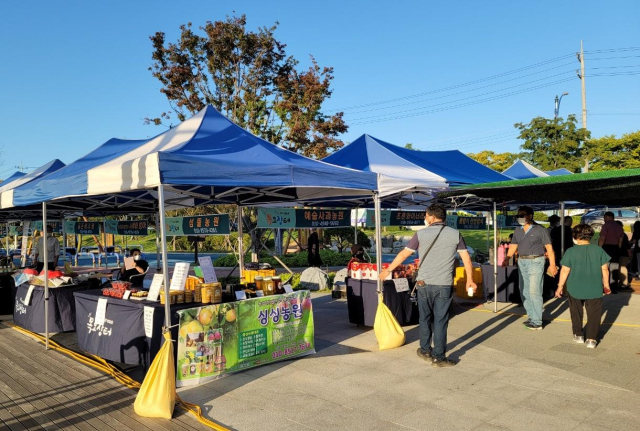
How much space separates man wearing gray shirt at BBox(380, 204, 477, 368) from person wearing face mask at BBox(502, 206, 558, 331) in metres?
2.19

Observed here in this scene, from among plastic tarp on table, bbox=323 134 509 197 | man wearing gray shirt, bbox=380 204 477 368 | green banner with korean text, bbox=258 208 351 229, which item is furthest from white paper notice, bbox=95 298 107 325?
green banner with korean text, bbox=258 208 351 229

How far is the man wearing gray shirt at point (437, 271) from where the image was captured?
217 inches

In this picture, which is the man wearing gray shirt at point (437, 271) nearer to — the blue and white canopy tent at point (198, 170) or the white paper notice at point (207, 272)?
the blue and white canopy tent at point (198, 170)

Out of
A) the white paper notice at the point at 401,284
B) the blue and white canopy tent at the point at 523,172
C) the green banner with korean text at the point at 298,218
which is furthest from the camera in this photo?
the blue and white canopy tent at the point at 523,172

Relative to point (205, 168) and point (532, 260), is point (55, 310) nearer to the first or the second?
point (205, 168)

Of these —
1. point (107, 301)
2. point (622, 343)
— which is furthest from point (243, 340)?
point (622, 343)

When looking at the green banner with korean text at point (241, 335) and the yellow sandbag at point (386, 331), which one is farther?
the yellow sandbag at point (386, 331)

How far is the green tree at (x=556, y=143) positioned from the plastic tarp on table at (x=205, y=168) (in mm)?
31005

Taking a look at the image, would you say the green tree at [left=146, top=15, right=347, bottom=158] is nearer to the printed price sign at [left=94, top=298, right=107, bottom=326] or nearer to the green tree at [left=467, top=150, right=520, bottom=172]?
the printed price sign at [left=94, top=298, right=107, bottom=326]

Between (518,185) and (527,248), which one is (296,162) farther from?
(527,248)

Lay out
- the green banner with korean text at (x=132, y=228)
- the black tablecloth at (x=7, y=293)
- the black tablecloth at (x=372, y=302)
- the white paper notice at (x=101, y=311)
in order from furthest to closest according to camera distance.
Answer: the green banner with korean text at (x=132, y=228) < the black tablecloth at (x=7, y=293) < the black tablecloth at (x=372, y=302) < the white paper notice at (x=101, y=311)

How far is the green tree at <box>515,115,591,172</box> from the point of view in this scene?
33.9m

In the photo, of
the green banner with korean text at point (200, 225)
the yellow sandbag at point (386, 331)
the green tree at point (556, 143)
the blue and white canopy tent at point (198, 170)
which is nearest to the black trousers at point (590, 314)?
the yellow sandbag at point (386, 331)

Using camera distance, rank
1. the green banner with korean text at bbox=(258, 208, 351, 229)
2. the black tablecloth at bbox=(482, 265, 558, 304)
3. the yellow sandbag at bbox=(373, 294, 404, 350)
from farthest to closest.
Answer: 1. the green banner with korean text at bbox=(258, 208, 351, 229)
2. the black tablecloth at bbox=(482, 265, 558, 304)
3. the yellow sandbag at bbox=(373, 294, 404, 350)
